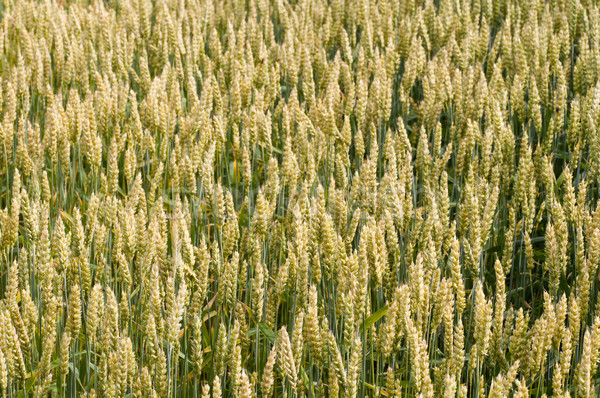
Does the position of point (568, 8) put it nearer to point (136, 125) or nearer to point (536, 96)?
point (536, 96)

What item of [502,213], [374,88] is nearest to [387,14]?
[374,88]

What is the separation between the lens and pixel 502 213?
2.45 meters

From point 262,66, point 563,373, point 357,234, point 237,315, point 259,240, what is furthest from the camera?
point 262,66

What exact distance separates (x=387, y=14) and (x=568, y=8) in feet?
2.69

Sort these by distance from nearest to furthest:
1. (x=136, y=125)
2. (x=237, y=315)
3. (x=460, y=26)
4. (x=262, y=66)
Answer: (x=237, y=315)
(x=136, y=125)
(x=262, y=66)
(x=460, y=26)

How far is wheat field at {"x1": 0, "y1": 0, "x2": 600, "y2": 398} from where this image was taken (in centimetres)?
150

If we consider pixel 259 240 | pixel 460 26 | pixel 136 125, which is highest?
pixel 460 26

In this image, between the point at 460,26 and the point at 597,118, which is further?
the point at 460,26

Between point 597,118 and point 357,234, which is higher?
point 597,118

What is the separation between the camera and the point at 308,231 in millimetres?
1726

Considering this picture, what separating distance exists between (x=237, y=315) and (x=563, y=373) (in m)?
0.71

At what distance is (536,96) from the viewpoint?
2529 millimetres

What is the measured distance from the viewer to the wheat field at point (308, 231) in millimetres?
1505

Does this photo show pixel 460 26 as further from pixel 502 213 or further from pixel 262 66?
pixel 502 213
